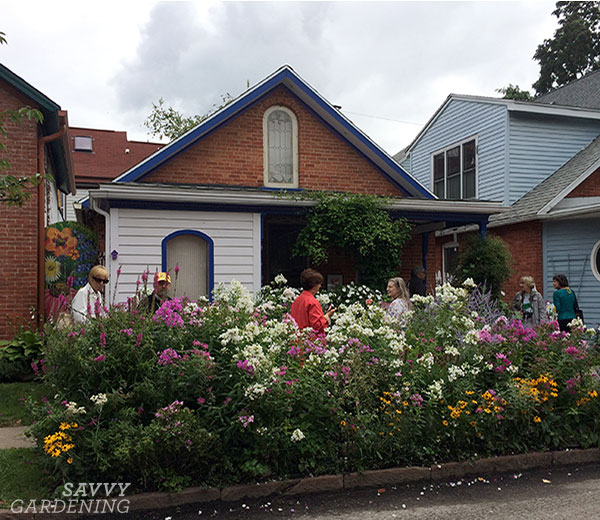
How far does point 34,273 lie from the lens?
10.1m

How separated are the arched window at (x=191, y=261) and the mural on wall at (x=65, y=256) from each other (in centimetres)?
170

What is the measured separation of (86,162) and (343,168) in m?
19.6

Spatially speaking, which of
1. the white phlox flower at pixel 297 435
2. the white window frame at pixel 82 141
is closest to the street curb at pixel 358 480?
the white phlox flower at pixel 297 435

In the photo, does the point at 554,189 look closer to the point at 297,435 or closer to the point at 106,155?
the point at 297,435

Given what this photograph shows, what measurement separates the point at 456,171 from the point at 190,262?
11.8 metres

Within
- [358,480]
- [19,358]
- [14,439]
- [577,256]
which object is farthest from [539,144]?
[14,439]

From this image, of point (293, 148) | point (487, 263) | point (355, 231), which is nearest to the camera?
point (355, 231)

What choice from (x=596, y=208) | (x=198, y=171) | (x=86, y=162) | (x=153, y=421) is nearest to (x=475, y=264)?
(x=596, y=208)

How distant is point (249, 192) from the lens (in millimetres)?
10492

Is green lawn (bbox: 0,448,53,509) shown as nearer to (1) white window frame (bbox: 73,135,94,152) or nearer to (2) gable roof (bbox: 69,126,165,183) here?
(2) gable roof (bbox: 69,126,165,183)

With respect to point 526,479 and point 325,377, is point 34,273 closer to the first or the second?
point 325,377

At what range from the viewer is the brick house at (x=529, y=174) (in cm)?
1433

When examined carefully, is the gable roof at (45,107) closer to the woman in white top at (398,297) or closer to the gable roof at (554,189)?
the woman in white top at (398,297)

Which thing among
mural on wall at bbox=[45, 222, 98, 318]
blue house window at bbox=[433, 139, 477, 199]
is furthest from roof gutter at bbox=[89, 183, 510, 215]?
blue house window at bbox=[433, 139, 477, 199]
